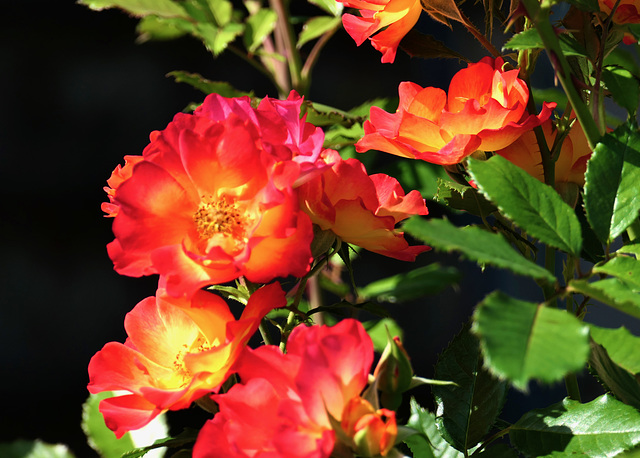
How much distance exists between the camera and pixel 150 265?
1.18 feet

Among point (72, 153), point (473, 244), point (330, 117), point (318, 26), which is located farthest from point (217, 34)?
point (72, 153)

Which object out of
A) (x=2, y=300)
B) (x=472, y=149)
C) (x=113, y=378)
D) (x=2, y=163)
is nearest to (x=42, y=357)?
(x=2, y=300)

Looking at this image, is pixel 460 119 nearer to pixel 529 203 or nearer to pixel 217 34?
pixel 529 203

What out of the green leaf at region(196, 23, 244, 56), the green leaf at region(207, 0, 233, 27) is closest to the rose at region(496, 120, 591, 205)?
the green leaf at region(196, 23, 244, 56)

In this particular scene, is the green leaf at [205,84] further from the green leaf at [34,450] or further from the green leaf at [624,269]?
the green leaf at [624,269]

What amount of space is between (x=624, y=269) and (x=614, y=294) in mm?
54

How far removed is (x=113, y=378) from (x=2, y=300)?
4.88 feet

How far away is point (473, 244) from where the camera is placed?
0.31 metres

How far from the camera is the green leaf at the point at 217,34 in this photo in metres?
0.86

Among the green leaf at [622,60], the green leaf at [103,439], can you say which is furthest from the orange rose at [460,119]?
the green leaf at [103,439]

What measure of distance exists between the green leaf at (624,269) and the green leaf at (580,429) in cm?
9

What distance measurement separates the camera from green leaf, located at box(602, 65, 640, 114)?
0.49m

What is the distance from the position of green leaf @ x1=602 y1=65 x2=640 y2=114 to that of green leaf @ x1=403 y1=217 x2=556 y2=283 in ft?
0.77

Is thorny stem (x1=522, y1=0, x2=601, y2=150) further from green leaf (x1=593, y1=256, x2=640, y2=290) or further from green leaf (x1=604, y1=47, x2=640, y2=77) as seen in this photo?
green leaf (x1=604, y1=47, x2=640, y2=77)
